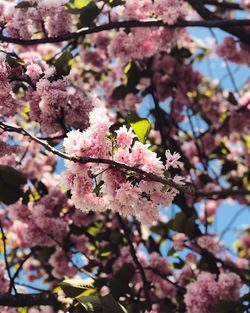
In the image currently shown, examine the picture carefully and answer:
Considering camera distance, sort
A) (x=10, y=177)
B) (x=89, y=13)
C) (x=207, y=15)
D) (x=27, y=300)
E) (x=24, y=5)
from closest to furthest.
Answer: (x=10, y=177) < (x=27, y=300) < (x=24, y=5) < (x=89, y=13) < (x=207, y=15)

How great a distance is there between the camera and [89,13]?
9.92 feet

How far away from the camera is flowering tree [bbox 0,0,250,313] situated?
71.0 inches

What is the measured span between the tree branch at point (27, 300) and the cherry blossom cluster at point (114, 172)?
88 cm

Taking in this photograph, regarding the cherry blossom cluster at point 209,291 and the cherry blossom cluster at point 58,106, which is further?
the cherry blossom cluster at point 209,291

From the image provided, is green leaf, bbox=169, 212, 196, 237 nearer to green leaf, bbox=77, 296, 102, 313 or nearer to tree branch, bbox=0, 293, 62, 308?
tree branch, bbox=0, 293, 62, 308

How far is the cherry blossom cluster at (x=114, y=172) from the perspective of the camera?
5.72ft

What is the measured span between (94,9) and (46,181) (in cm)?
193

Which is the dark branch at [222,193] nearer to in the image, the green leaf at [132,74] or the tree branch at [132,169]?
the tree branch at [132,169]

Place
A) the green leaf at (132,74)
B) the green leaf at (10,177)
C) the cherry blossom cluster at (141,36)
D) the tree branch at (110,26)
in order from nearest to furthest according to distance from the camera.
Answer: the green leaf at (10,177)
the tree branch at (110,26)
the cherry blossom cluster at (141,36)
the green leaf at (132,74)

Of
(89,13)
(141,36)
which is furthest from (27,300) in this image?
(141,36)

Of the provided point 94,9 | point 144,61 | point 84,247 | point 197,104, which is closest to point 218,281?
point 84,247

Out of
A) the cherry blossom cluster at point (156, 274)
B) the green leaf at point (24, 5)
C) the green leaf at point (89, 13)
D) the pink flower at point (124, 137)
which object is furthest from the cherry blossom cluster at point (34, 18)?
the cherry blossom cluster at point (156, 274)

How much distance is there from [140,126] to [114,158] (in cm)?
20

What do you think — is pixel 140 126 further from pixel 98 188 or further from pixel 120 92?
pixel 120 92
